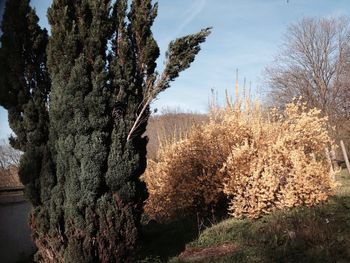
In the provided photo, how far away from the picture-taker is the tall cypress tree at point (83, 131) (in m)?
5.50

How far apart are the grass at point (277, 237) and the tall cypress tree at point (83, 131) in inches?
49.7

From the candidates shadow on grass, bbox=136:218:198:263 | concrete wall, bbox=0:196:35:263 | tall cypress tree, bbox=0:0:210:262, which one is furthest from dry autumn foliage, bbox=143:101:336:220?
concrete wall, bbox=0:196:35:263

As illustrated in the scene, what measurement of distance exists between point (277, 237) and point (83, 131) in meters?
3.56

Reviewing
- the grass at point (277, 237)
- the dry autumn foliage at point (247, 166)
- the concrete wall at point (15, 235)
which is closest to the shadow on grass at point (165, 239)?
the grass at point (277, 237)

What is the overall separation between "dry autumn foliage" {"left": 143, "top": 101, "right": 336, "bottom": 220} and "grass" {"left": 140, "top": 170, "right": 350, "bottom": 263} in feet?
1.29

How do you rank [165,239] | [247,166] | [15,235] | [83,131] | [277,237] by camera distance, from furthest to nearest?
[247,166] < [165,239] < [15,235] < [277,237] < [83,131]

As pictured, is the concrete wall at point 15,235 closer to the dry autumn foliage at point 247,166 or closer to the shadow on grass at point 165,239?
the shadow on grass at point 165,239

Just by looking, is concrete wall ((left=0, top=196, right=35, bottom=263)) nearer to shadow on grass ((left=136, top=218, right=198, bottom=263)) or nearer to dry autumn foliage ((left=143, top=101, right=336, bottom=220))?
shadow on grass ((left=136, top=218, right=198, bottom=263))

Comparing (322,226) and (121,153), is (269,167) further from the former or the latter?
(121,153)

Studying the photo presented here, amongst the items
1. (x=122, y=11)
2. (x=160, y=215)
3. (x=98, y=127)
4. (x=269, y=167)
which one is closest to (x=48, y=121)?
(x=98, y=127)

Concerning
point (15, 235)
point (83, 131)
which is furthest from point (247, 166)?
point (15, 235)

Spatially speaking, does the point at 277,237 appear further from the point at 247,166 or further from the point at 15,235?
the point at 15,235

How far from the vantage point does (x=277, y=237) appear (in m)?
6.45

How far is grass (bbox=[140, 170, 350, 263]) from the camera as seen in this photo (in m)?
5.69
